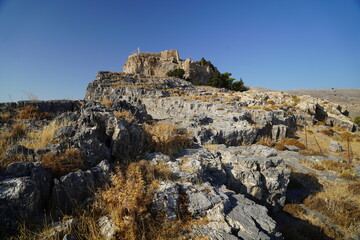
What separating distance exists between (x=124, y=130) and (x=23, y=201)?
3.30 metres

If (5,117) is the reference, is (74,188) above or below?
below

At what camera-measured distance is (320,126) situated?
23281 mm

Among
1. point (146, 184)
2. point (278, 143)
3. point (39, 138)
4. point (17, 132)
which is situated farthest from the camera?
point (278, 143)

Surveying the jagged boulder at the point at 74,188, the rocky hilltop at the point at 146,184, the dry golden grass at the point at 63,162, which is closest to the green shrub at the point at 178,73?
the rocky hilltop at the point at 146,184

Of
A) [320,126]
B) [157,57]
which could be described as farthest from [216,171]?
[157,57]

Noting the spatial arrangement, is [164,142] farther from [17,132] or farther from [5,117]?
[5,117]

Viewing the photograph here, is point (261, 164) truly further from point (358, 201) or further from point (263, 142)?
point (263, 142)

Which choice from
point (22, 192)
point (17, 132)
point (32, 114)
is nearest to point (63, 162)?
point (22, 192)

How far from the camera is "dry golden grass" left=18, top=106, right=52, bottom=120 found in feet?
24.0

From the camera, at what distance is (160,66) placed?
63.6 meters

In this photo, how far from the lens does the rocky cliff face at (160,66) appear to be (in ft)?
200

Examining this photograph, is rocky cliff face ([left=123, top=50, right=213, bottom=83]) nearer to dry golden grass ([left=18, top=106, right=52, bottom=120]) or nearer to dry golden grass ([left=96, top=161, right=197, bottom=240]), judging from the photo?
dry golden grass ([left=18, top=106, right=52, bottom=120])

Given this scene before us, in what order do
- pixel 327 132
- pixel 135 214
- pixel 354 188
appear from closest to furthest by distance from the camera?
pixel 135 214, pixel 354 188, pixel 327 132

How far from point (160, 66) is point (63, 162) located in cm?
6357
